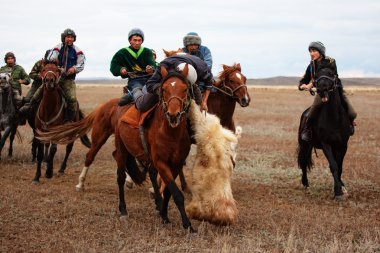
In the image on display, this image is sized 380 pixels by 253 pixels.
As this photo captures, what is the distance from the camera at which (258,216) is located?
789 cm

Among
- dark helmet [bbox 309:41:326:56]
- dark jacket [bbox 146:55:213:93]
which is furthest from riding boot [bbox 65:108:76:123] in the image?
dark helmet [bbox 309:41:326:56]

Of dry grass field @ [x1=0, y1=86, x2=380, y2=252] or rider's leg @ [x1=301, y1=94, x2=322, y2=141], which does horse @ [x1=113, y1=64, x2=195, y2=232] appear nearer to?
dry grass field @ [x1=0, y1=86, x2=380, y2=252]

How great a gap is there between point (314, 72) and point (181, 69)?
13.3 feet

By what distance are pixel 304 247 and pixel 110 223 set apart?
2869 mm

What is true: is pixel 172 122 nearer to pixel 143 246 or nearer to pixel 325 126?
pixel 143 246

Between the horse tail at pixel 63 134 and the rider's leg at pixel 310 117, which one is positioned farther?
the horse tail at pixel 63 134

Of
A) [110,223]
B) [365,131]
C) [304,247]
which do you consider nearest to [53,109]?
[110,223]

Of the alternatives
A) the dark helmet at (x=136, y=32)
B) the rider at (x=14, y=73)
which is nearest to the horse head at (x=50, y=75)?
the dark helmet at (x=136, y=32)

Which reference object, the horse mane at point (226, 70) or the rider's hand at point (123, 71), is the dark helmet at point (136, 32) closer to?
the rider's hand at point (123, 71)

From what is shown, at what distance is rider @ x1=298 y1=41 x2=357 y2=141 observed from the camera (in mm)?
9344

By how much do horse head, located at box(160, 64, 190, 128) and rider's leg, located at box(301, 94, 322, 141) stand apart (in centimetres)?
386

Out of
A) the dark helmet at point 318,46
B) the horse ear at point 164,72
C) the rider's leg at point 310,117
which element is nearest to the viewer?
the horse ear at point 164,72

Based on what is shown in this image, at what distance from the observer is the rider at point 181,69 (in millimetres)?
6668

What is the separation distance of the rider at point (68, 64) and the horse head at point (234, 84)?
362 centimetres
